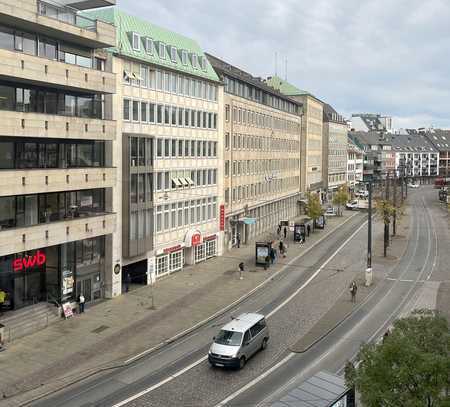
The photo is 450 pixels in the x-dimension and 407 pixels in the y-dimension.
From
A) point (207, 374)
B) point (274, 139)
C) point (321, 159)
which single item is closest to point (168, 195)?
point (207, 374)

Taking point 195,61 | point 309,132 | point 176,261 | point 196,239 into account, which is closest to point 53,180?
point 176,261

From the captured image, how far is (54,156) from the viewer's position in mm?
35375

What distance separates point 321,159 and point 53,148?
8693cm

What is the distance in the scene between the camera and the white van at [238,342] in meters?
26.5

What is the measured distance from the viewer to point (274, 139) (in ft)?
255

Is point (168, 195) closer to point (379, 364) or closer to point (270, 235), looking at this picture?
point (270, 235)

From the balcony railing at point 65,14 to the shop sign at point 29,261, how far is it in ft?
44.8

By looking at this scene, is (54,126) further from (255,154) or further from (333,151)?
(333,151)

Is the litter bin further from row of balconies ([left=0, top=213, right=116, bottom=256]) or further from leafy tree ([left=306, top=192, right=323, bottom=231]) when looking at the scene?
leafy tree ([left=306, top=192, right=323, bottom=231])

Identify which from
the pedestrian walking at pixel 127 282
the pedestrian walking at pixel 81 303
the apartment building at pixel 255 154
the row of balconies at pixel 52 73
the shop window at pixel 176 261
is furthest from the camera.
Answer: the apartment building at pixel 255 154

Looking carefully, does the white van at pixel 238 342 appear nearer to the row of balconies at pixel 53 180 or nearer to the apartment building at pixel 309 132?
the row of balconies at pixel 53 180

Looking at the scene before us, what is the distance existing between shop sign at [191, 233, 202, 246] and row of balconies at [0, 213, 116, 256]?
12.9 meters

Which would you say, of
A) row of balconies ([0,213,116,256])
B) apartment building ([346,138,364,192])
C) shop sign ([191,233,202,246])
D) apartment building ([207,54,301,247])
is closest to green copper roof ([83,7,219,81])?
apartment building ([207,54,301,247])

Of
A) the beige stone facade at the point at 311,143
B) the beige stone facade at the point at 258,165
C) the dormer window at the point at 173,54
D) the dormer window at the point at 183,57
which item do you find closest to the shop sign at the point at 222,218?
the beige stone facade at the point at 258,165
